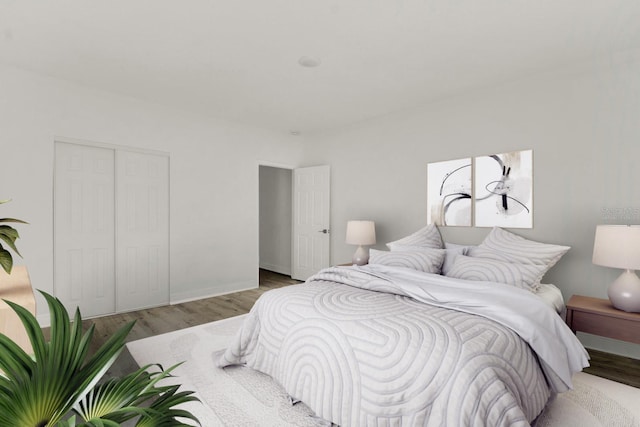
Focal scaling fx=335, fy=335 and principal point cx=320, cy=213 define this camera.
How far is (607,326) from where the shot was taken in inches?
94.9

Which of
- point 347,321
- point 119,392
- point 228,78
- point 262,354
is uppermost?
point 228,78

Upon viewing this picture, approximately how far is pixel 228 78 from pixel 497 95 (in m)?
2.77

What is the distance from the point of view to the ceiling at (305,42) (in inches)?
89.2

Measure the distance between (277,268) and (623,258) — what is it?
5212 mm

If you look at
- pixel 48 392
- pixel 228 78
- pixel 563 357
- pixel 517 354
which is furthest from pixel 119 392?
pixel 228 78

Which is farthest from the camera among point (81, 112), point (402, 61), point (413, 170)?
point (413, 170)

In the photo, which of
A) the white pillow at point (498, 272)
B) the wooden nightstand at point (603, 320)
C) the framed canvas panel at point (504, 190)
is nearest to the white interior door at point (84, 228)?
the white pillow at point (498, 272)

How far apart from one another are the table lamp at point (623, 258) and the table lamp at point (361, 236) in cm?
227

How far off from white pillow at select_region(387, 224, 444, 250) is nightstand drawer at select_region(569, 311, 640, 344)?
135 cm

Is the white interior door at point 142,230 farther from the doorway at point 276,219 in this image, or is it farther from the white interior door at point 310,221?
the doorway at point 276,219

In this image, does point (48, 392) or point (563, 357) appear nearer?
point (48, 392)

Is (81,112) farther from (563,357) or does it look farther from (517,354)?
(563,357)

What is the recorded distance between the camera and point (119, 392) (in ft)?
2.02

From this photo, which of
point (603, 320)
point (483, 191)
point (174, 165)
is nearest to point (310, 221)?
point (174, 165)
